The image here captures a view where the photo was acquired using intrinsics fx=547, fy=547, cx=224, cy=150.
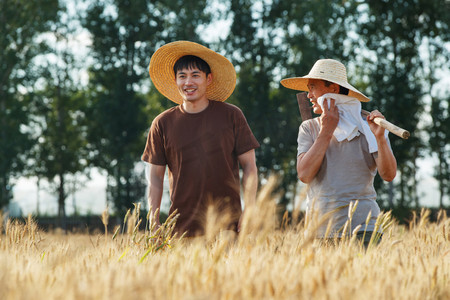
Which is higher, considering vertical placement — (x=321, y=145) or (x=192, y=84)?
(x=192, y=84)

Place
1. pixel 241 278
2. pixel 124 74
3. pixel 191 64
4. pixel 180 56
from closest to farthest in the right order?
pixel 241 278 → pixel 191 64 → pixel 180 56 → pixel 124 74

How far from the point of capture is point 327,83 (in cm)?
379

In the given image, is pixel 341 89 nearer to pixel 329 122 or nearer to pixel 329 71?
pixel 329 71

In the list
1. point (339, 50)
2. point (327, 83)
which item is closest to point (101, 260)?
point (327, 83)

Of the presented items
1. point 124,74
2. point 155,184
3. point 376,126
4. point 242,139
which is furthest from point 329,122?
point 124,74

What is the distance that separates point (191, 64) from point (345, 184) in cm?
152

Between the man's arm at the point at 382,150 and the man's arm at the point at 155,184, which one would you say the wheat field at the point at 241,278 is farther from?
the man's arm at the point at 155,184

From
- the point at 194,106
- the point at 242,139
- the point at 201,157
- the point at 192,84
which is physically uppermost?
the point at 192,84

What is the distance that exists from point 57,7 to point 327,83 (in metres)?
22.1

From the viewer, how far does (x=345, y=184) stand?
11.3 feet

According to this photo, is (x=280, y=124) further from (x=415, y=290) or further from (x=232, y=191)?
(x=415, y=290)

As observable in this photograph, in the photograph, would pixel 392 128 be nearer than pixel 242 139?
Yes

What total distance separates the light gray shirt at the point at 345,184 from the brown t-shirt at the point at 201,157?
648mm

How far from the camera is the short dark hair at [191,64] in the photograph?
4.16 meters
